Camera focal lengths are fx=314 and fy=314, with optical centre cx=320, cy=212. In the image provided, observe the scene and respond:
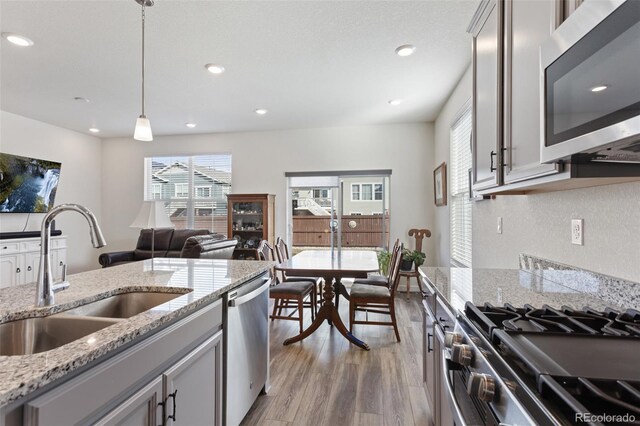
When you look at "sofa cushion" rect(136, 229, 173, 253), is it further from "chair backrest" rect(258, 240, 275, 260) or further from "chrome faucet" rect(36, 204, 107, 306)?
"chrome faucet" rect(36, 204, 107, 306)

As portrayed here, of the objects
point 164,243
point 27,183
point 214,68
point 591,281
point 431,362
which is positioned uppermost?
point 214,68

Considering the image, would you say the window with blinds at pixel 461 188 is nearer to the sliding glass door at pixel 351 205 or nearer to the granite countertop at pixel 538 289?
the sliding glass door at pixel 351 205

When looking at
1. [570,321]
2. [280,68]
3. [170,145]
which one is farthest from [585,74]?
[170,145]

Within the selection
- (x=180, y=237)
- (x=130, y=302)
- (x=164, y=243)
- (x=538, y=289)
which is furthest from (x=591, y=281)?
(x=164, y=243)

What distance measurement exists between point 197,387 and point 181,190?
5.33 metres

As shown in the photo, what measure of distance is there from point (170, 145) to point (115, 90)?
2.26 metres

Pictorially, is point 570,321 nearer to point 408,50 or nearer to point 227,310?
point 227,310

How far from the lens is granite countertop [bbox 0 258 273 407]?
69 cm

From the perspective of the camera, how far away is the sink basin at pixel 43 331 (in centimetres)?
110

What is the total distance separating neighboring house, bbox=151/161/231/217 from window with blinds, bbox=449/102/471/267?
3916 millimetres

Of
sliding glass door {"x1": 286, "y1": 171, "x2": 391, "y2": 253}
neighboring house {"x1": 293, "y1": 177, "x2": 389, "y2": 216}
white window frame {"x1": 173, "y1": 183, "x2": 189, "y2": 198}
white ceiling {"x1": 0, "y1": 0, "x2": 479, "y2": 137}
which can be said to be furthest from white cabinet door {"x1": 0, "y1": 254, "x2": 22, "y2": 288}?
neighboring house {"x1": 293, "y1": 177, "x2": 389, "y2": 216}

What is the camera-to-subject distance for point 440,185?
4531 millimetres

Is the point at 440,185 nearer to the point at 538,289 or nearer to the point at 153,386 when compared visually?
the point at 538,289

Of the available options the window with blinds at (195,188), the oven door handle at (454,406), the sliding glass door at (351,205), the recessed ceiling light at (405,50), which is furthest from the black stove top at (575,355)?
the window with blinds at (195,188)
